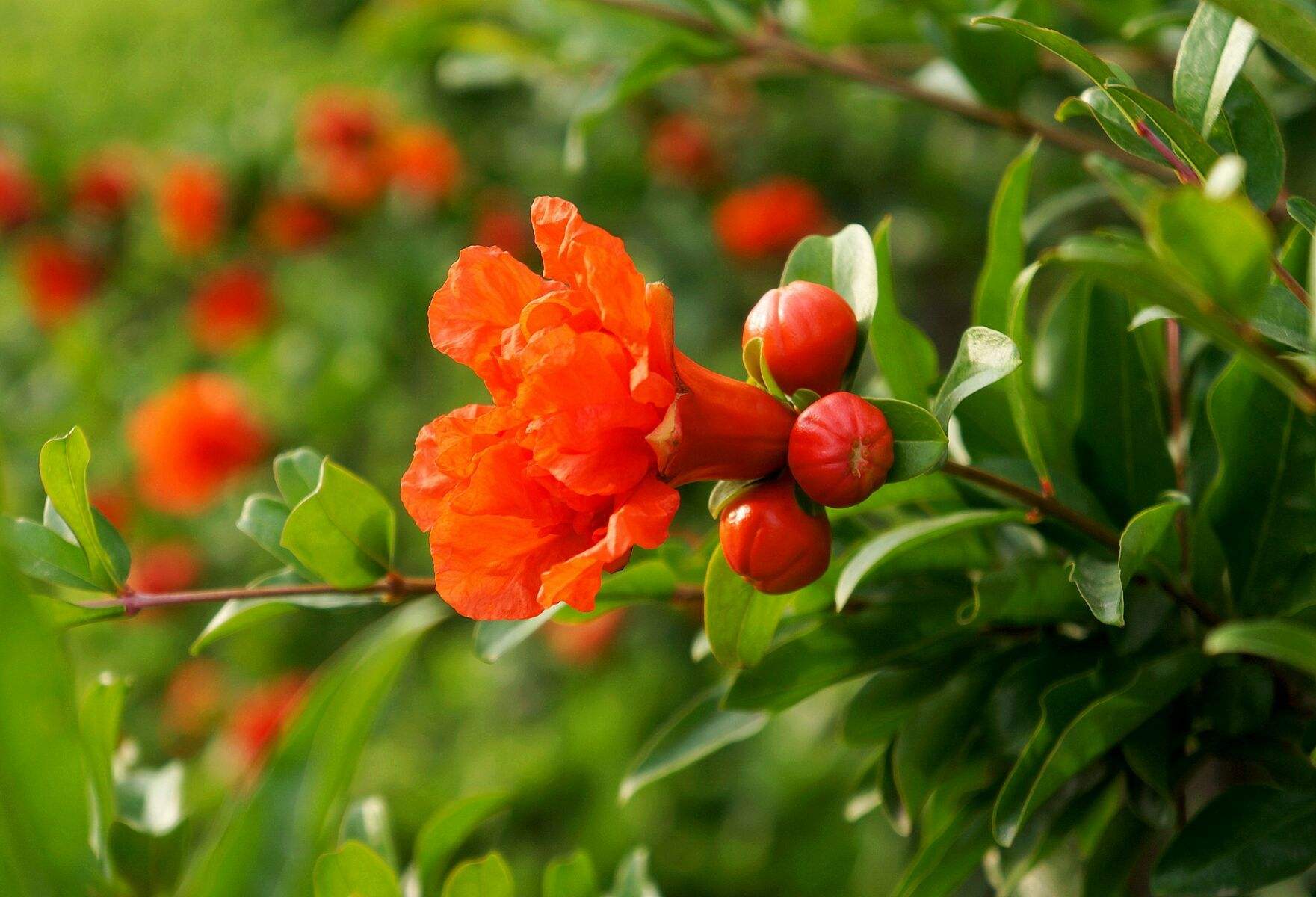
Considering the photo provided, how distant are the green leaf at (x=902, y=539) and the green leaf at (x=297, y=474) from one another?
27cm

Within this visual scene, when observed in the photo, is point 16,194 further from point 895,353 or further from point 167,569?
point 895,353

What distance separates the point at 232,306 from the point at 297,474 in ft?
5.15

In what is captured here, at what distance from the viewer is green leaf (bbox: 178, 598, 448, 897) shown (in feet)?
1.59

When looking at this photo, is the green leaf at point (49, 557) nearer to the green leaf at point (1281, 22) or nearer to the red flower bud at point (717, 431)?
the red flower bud at point (717, 431)

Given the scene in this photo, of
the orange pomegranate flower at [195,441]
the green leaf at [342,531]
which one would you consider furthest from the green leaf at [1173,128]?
the orange pomegranate flower at [195,441]

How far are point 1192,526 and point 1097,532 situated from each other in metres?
0.06

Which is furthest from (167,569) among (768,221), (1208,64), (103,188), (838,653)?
(1208,64)

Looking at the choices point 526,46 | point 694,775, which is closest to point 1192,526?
point 526,46

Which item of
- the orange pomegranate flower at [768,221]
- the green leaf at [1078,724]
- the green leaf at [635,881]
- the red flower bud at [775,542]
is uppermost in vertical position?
the red flower bud at [775,542]

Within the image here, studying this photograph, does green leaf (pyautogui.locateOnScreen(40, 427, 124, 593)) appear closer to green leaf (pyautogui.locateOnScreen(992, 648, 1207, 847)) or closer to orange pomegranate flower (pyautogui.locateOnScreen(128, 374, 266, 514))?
green leaf (pyautogui.locateOnScreen(992, 648, 1207, 847))

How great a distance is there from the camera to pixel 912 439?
16.2 inches

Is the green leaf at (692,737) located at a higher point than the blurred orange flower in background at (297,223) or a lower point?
higher

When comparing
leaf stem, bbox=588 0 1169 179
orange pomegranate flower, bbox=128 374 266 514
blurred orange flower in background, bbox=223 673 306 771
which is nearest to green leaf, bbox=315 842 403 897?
leaf stem, bbox=588 0 1169 179

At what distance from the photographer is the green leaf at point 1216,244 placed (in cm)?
29
